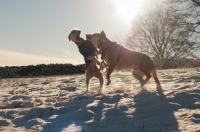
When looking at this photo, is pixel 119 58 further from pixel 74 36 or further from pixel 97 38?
pixel 74 36

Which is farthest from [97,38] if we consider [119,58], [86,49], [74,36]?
[119,58]

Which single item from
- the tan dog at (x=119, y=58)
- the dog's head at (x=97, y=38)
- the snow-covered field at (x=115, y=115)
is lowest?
the snow-covered field at (x=115, y=115)

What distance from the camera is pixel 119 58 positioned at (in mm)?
7473

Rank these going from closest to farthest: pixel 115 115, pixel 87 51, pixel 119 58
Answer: pixel 115 115 → pixel 119 58 → pixel 87 51

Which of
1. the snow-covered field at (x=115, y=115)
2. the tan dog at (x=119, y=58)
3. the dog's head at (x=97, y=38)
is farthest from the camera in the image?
the dog's head at (x=97, y=38)

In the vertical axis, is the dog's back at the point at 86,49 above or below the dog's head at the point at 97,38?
below

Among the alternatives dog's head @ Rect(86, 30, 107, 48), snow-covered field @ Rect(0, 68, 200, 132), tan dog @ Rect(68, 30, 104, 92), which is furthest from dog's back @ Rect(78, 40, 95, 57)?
snow-covered field @ Rect(0, 68, 200, 132)

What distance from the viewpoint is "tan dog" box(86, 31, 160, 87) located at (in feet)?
24.3

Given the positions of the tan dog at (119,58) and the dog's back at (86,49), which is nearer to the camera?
the tan dog at (119,58)

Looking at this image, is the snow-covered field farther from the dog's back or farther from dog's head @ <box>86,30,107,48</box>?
dog's head @ <box>86,30,107,48</box>

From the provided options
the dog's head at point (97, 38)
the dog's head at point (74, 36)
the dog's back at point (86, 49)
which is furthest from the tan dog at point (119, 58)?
the dog's head at point (74, 36)

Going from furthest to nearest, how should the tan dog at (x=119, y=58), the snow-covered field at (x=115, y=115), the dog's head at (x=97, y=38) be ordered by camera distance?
the dog's head at (x=97, y=38) < the tan dog at (x=119, y=58) < the snow-covered field at (x=115, y=115)

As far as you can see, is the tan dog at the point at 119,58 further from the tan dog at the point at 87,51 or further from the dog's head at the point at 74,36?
the dog's head at the point at 74,36

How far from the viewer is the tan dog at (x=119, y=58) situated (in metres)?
7.40
